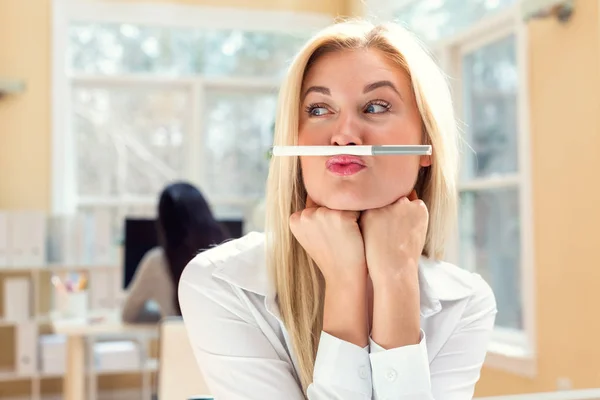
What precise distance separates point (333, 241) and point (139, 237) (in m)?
2.21

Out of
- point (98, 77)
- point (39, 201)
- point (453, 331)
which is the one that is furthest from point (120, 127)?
point (453, 331)

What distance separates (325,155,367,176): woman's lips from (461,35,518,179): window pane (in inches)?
92.8

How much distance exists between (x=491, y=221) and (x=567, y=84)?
2.87ft

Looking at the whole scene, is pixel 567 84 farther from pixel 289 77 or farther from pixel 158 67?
pixel 158 67

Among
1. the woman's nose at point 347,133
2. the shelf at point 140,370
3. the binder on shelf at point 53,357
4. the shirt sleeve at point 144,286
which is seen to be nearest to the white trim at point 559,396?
the woman's nose at point 347,133

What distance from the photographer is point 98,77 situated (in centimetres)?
411

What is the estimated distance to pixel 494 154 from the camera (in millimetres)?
3082

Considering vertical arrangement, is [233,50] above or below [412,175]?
above

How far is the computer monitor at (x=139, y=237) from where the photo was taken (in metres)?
2.73

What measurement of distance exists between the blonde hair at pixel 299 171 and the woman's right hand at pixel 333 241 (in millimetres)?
62

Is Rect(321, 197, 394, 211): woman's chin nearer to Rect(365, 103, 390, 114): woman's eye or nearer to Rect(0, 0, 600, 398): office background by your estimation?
Rect(365, 103, 390, 114): woman's eye

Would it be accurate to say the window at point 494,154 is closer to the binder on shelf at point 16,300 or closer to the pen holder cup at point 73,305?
the pen holder cup at point 73,305

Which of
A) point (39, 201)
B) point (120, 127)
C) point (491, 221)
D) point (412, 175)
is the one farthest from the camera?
point (120, 127)

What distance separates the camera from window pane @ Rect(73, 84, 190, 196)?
4152mm
